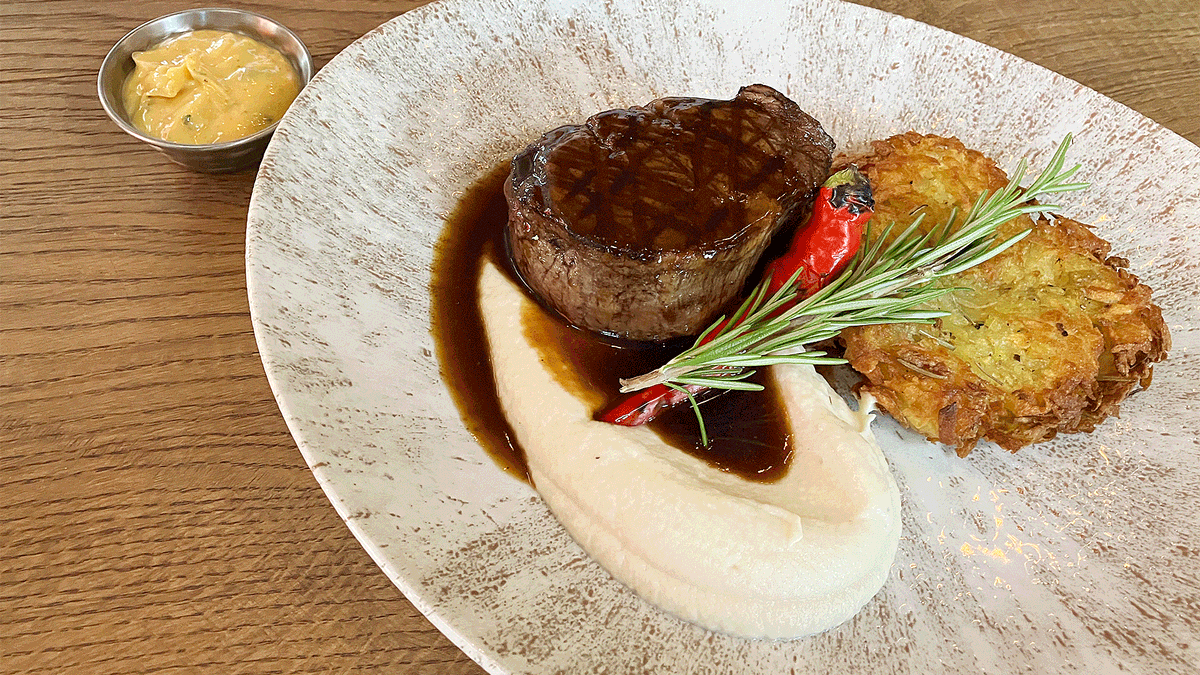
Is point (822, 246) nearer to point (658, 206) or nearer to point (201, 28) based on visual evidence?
point (658, 206)

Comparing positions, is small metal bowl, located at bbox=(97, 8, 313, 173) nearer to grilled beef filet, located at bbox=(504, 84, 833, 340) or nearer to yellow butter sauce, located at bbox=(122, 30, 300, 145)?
yellow butter sauce, located at bbox=(122, 30, 300, 145)

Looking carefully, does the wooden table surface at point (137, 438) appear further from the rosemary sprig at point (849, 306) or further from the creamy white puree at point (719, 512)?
the rosemary sprig at point (849, 306)

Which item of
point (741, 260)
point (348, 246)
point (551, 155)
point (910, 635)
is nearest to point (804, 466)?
point (910, 635)

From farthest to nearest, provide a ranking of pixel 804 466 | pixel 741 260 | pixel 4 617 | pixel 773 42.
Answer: pixel 773 42
pixel 741 260
pixel 804 466
pixel 4 617

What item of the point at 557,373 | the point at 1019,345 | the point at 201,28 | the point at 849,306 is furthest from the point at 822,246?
the point at 201,28

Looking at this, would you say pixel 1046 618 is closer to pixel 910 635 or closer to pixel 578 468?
pixel 910 635

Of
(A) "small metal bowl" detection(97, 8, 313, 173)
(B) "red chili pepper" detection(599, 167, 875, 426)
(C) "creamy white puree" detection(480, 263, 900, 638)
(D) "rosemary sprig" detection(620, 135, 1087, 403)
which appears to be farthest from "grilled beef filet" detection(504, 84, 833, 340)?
(A) "small metal bowl" detection(97, 8, 313, 173)

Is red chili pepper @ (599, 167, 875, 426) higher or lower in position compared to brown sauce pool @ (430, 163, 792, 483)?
higher
